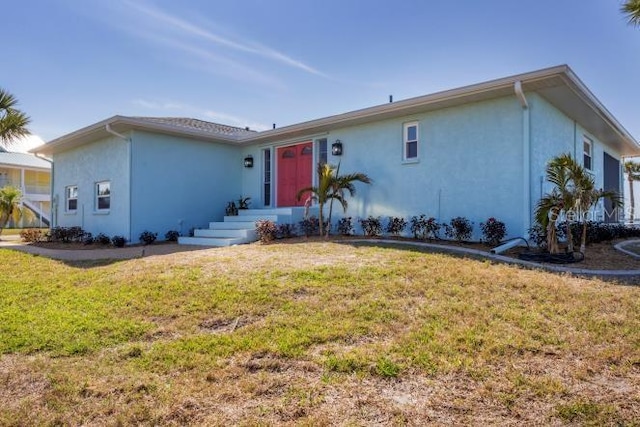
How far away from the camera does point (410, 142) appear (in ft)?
36.2

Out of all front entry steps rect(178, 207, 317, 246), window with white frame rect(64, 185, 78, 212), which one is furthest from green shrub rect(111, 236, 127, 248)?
window with white frame rect(64, 185, 78, 212)

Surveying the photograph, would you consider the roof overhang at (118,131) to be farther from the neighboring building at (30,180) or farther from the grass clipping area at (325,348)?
the neighboring building at (30,180)

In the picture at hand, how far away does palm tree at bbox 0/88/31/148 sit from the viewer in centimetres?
1429

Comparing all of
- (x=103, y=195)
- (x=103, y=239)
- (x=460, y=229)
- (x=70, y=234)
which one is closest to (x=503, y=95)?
(x=460, y=229)

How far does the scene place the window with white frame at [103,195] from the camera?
13.8 m

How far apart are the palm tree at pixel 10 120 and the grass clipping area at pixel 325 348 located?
1065 centimetres

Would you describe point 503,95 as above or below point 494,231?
above

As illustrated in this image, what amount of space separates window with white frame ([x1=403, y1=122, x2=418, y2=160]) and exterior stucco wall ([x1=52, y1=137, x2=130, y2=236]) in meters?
8.02

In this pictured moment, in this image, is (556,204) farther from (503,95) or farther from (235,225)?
(235,225)

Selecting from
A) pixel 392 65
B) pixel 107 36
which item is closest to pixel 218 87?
pixel 107 36

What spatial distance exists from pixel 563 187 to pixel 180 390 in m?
7.61

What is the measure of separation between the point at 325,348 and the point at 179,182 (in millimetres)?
10888

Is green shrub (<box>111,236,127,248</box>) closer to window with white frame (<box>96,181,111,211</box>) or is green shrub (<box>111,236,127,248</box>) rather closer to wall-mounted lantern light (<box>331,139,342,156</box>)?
window with white frame (<box>96,181,111,211</box>)

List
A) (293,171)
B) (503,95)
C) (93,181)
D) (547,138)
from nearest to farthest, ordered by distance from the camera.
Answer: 1. (503,95)
2. (547,138)
3. (293,171)
4. (93,181)
